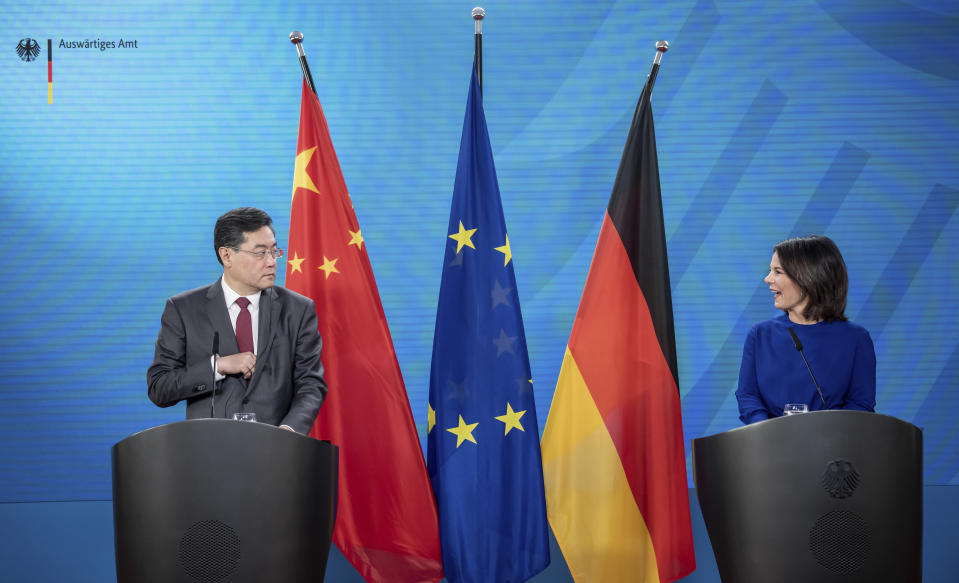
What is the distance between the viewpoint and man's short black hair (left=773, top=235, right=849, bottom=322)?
7.89ft

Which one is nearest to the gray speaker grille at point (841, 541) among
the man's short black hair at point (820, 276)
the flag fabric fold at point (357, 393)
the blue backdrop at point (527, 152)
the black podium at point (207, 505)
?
the man's short black hair at point (820, 276)

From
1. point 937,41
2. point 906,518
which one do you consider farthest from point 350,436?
point 937,41

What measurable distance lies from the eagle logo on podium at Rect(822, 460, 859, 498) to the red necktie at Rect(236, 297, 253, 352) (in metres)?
1.71

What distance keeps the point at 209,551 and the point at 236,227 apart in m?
1.05

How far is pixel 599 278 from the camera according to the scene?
290 centimetres

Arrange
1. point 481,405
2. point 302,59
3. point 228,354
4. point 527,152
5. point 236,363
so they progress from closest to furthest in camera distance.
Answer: point 236,363, point 228,354, point 481,405, point 302,59, point 527,152

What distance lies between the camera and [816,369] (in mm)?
2404

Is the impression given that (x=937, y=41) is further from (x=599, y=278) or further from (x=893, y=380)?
(x=599, y=278)

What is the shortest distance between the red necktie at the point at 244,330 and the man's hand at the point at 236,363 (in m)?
0.13

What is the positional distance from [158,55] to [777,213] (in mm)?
2940

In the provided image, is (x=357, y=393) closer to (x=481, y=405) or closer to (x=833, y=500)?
(x=481, y=405)

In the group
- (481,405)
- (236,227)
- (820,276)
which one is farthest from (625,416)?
(236,227)

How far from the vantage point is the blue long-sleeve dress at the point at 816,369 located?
94.0 inches

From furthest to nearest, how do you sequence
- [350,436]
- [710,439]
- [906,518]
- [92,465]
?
1. [92,465]
2. [350,436]
3. [710,439]
4. [906,518]
